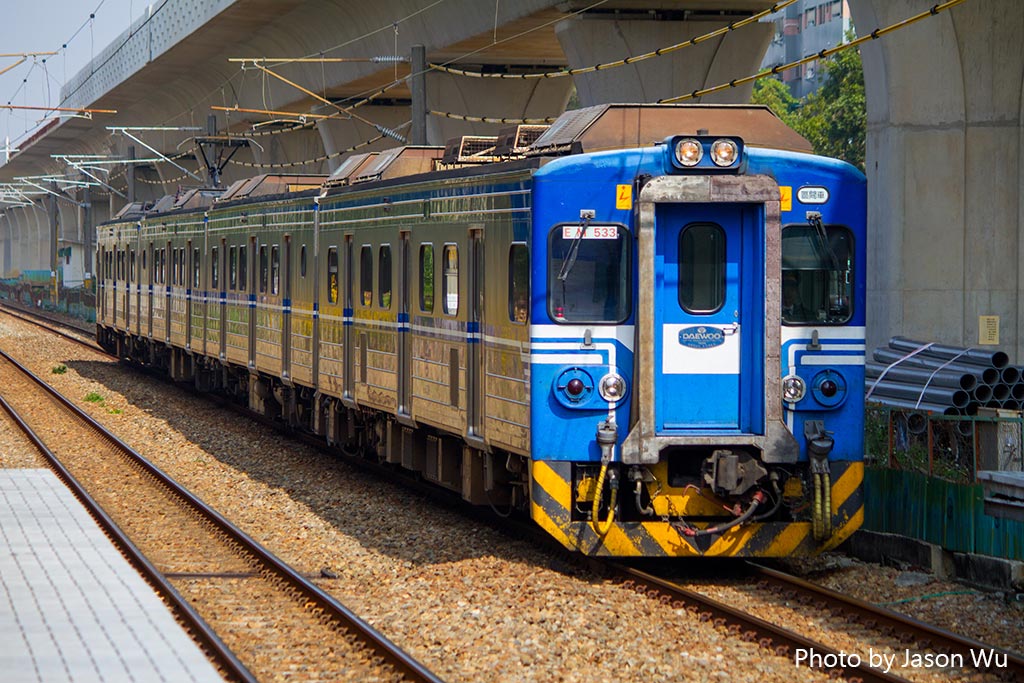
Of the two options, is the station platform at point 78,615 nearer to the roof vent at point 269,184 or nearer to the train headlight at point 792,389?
the train headlight at point 792,389

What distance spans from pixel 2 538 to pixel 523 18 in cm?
1665

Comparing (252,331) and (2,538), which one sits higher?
(252,331)

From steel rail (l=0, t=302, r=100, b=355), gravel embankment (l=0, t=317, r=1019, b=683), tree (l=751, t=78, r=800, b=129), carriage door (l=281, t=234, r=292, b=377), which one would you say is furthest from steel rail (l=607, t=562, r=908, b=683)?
tree (l=751, t=78, r=800, b=129)

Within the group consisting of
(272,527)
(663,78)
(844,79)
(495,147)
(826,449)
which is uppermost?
(844,79)

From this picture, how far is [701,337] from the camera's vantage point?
11.3m

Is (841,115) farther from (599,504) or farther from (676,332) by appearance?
(599,504)

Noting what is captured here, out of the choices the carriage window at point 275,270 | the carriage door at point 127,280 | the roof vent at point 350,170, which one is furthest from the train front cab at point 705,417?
the carriage door at point 127,280

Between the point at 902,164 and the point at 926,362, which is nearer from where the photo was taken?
the point at 926,362

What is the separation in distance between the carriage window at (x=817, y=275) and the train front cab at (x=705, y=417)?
1.00 feet

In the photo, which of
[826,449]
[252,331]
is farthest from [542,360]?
[252,331]

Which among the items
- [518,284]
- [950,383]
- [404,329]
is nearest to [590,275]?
[518,284]

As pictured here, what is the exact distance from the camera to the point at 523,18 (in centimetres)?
2750

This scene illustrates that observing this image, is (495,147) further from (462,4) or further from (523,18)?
(462,4)

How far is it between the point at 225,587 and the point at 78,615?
5.61ft
